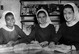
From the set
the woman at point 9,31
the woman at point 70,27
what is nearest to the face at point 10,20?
the woman at point 9,31

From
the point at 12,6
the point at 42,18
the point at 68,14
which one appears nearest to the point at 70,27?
the point at 68,14

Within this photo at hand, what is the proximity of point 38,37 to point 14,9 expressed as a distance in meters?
0.73

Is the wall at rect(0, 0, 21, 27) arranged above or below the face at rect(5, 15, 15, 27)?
above

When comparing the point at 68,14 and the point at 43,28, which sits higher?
the point at 68,14

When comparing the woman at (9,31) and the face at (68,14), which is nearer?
the face at (68,14)

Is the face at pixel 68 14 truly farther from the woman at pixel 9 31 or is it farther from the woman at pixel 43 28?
the woman at pixel 9 31

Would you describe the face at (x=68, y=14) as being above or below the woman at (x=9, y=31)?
above

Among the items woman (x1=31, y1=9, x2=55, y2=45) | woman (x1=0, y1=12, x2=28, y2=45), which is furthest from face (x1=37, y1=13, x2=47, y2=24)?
woman (x1=0, y1=12, x2=28, y2=45)

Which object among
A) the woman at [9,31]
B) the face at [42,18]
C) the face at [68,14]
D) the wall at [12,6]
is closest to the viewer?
the face at [68,14]

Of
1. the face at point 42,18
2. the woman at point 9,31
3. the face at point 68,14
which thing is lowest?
the woman at point 9,31

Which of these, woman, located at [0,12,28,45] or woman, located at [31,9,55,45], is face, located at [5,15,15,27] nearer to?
woman, located at [0,12,28,45]

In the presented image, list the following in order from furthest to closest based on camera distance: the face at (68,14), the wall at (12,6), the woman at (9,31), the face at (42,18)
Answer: the wall at (12,6) < the face at (42,18) < the woman at (9,31) < the face at (68,14)

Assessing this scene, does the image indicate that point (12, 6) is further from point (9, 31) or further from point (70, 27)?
point (70, 27)

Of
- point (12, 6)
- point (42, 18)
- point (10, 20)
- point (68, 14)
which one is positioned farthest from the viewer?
point (12, 6)
